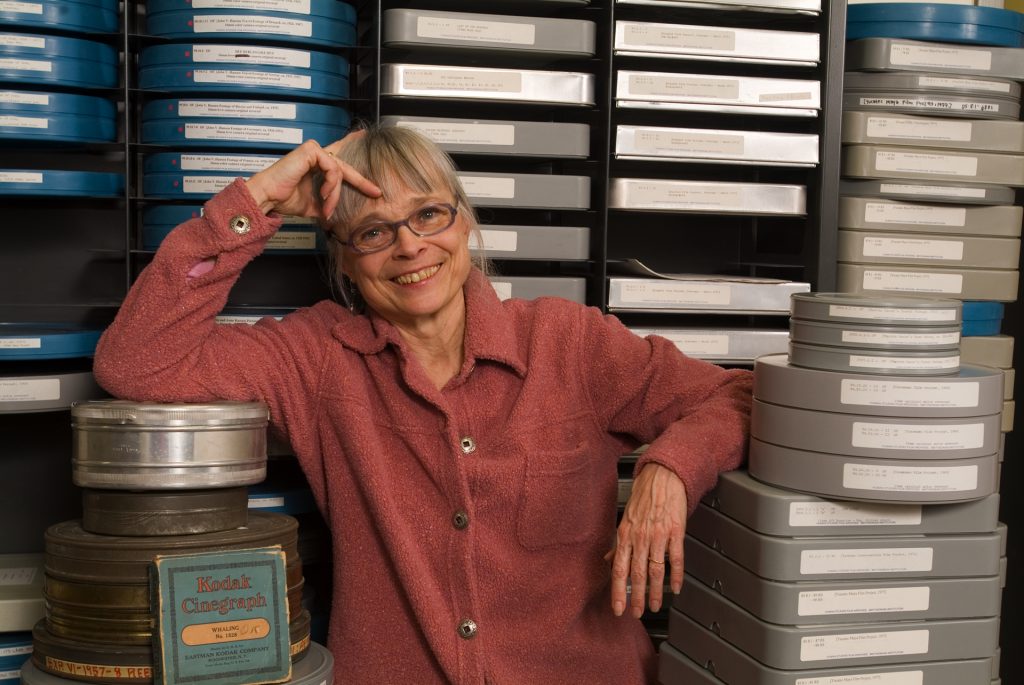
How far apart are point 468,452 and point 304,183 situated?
0.47 meters

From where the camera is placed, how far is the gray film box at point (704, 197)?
206cm

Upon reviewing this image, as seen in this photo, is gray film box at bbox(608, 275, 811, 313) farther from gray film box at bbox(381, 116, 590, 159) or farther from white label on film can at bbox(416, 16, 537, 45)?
white label on film can at bbox(416, 16, 537, 45)

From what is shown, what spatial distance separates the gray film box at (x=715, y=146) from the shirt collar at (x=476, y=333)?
429mm

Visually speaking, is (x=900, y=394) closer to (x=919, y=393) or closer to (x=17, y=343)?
(x=919, y=393)

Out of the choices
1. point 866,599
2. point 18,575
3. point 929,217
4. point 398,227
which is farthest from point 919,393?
point 18,575

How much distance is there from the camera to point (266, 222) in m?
1.63

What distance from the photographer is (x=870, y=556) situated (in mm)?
1443

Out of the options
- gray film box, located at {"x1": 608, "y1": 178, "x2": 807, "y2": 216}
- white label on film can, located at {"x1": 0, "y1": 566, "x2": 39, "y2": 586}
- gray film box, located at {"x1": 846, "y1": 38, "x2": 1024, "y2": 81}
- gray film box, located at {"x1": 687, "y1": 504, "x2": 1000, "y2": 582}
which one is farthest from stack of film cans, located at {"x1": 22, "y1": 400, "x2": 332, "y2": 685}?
gray film box, located at {"x1": 846, "y1": 38, "x2": 1024, "y2": 81}

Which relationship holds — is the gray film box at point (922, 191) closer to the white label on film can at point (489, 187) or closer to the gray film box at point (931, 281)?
the gray film box at point (931, 281)

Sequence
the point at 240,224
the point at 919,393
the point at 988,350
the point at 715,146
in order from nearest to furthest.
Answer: the point at 919,393 < the point at 240,224 < the point at 715,146 < the point at 988,350

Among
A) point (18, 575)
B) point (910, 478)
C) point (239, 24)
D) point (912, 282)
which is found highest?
point (239, 24)

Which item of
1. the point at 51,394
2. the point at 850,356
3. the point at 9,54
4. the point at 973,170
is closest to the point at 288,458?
the point at 51,394

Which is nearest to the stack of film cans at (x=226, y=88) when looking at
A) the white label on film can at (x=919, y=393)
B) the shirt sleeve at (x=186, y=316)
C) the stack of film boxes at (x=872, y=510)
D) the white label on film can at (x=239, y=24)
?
the white label on film can at (x=239, y=24)

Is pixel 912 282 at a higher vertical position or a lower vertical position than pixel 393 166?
lower
